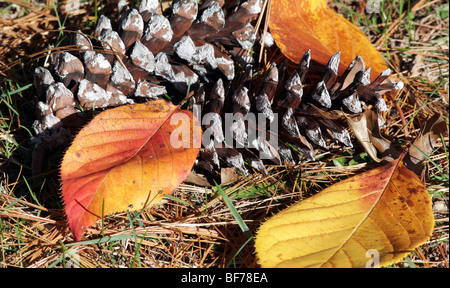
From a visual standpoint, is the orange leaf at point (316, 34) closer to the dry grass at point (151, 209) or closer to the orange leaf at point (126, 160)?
the dry grass at point (151, 209)

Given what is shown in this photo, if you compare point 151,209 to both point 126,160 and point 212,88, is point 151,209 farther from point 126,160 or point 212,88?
point 212,88

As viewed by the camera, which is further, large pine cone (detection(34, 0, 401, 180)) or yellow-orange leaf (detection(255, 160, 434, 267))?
large pine cone (detection(34, 0, 401, 180))

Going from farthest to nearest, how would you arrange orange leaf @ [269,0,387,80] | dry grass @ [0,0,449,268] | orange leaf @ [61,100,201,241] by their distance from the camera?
orange leaf @ [269,0,387,80], dry grass @ [0,0,449,268], orange leaf @ [61,100,201,241]

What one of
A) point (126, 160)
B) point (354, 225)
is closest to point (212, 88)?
point (126, 160)

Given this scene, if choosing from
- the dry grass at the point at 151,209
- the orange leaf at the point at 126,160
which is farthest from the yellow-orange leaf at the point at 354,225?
the orange leaf at the point at 126,160

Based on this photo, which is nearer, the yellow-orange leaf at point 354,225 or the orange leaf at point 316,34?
the yellow-orange leaf at point 354,225

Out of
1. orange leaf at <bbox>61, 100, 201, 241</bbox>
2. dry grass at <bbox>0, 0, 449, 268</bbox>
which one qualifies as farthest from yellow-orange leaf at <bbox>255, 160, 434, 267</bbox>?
orange leaf at <bbox>61, 100, 201, 241</bbox>

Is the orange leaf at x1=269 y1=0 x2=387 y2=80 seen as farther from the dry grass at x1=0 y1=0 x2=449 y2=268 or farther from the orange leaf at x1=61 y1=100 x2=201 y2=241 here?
the orange leaf at x1=61 y1=100 x2=201 y2=241
